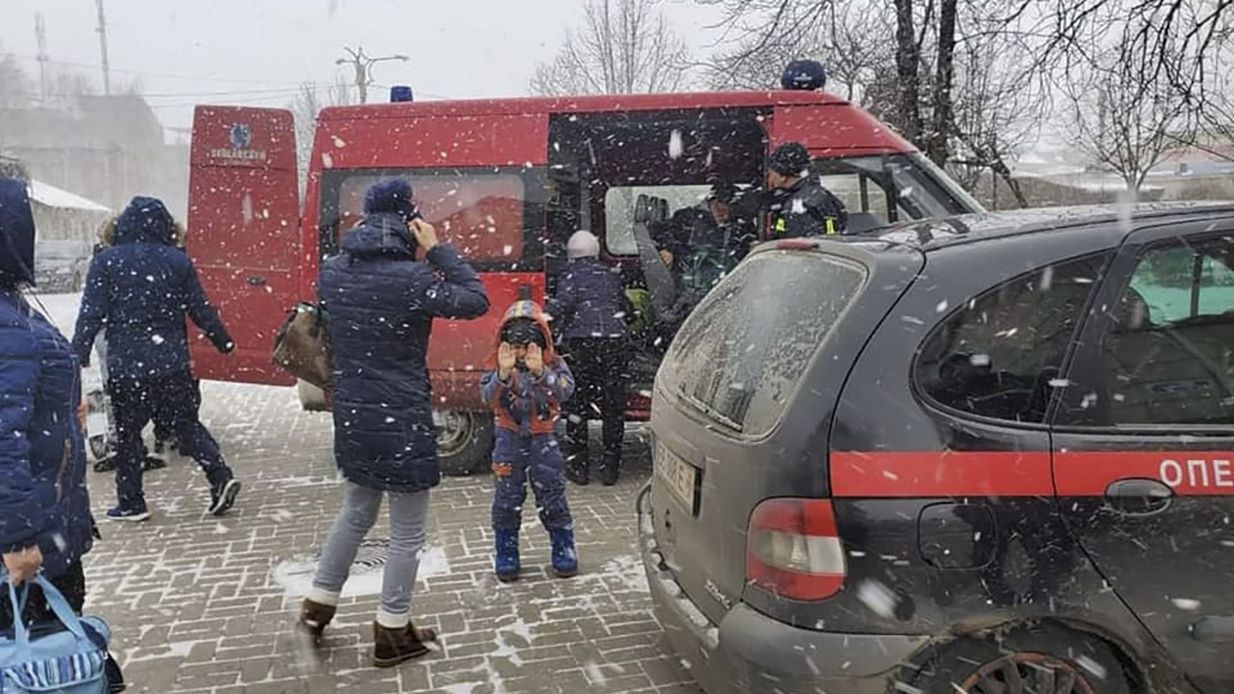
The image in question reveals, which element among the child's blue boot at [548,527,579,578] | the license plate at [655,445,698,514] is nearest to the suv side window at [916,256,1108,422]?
the license plate at [655,445,698,514]

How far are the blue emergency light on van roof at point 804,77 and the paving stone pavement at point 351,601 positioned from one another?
10.3 feet

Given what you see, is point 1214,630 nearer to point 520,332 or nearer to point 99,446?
point 520,332

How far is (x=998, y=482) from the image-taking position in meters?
2.62

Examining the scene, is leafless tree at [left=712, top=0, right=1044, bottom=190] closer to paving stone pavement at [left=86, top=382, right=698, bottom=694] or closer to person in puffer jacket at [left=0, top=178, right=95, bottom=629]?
paving stone pavement at [left=86, top=382, right=698, bottom=694]

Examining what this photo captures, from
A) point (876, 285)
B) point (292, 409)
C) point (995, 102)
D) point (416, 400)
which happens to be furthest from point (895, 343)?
point (995, 102)

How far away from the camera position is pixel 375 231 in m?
3.98

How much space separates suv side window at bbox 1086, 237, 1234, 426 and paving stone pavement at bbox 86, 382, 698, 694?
2.01 metres

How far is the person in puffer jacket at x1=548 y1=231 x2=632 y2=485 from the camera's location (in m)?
6.73

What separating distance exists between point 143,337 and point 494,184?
2.52 meters

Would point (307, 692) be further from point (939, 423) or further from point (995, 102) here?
point (995, 102)

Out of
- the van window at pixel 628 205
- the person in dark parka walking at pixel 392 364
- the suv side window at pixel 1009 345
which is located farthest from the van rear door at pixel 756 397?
the van window at pixel 628 205

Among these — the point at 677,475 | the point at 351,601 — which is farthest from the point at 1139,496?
the point at 351,601

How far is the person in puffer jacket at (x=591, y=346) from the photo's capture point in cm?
673

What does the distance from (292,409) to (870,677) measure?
8.69 m
